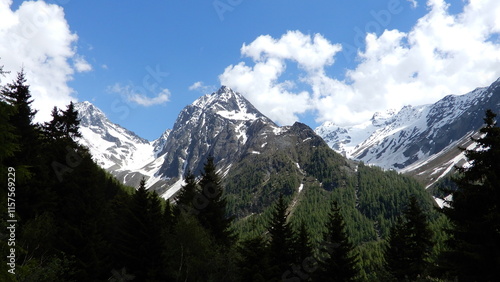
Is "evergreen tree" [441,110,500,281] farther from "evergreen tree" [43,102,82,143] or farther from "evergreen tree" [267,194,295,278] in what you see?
"evergreen tree" [43,102,82,143]

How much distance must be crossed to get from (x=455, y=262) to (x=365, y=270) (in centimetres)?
14851

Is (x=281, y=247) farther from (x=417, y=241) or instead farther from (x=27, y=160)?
(x=27, y=160)

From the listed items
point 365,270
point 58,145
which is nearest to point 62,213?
point 58,145

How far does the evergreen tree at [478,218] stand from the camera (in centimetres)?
1576

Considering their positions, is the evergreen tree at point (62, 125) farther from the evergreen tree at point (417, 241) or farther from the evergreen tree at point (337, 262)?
the evergreen tree at point (417, 241)

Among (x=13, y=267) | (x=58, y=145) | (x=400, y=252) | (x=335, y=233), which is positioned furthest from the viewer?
(x=400, y=252)

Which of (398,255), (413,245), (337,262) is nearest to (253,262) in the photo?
(337,262)

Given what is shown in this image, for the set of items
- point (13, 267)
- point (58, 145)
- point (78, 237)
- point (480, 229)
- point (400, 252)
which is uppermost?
point (58, 145)

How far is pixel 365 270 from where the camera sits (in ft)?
490

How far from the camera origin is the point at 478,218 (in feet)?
53.8

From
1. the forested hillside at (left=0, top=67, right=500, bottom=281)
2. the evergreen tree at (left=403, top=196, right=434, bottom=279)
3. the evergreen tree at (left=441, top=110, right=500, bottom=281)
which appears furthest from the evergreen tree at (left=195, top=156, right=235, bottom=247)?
the evergreen tree at (left=441, top=110, right=500, bottom=281)

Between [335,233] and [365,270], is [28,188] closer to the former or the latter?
[335,233]

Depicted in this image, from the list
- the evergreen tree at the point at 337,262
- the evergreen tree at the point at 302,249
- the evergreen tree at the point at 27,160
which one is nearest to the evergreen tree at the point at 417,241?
the evergreen tree at the point at 337,262

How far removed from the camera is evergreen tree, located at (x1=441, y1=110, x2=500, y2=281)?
51.7 ft
